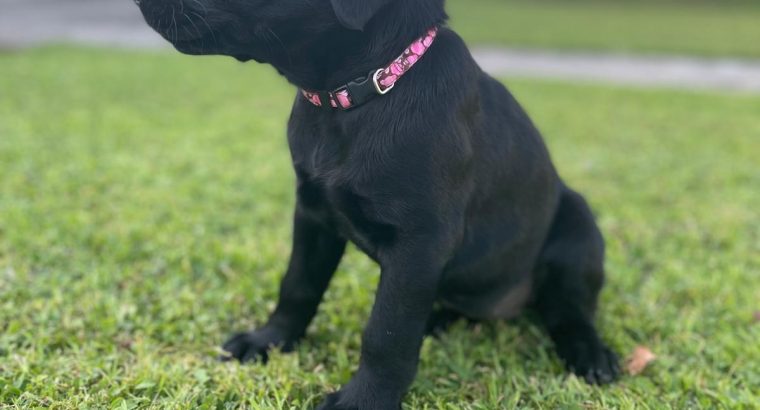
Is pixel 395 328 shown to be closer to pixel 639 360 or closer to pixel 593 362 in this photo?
pixel 593 362

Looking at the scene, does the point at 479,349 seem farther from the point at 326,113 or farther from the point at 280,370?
the point at 326,113

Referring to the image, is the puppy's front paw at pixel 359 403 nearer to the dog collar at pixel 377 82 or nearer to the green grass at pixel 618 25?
the dog collar at pixel 377 82

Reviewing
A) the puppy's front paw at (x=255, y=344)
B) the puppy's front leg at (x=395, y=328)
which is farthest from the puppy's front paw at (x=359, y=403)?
the puppy's front paw at (x=255, y=344)

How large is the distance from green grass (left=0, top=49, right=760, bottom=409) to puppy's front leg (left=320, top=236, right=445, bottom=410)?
0.44 ft

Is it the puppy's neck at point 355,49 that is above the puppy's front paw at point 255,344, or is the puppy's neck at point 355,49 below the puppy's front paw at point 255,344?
above

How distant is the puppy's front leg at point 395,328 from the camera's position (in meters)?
1.90

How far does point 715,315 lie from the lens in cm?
287

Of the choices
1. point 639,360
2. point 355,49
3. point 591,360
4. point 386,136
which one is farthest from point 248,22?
point 639,360

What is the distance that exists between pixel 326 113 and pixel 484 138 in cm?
50

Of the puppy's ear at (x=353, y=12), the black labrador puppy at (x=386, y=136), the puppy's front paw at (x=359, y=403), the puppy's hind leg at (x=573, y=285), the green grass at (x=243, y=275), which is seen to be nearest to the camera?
the puppy's ear at (x=353, y=12)

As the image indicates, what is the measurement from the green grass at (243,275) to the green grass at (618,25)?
10.4 m

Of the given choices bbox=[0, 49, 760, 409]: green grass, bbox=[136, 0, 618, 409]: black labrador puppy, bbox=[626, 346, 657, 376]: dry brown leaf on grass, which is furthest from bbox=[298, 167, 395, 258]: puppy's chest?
bbox=[626, 346, 657, 376]: dry brown leaf on grass

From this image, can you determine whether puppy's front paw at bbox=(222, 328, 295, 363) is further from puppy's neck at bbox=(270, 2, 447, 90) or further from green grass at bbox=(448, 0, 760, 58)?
green grass at bbox=(448, 0, 760, 58)

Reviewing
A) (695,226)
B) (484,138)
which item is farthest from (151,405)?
(695,226)
